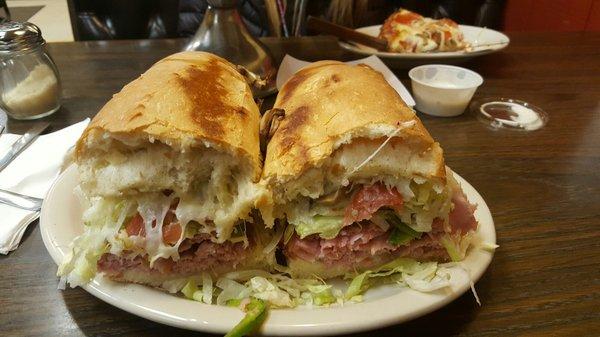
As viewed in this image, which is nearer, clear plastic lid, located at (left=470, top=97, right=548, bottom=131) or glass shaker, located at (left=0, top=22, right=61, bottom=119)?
glass shaker, located at (left=0, top=22, right=61, bottom=119)

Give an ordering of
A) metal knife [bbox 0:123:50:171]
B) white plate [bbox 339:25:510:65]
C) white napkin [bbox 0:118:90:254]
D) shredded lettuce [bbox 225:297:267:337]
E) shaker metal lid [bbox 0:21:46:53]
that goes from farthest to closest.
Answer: white plate [bbox 339:25:510:65] → shaker metal lid [bbox 0:21:46:53] → metal knife [bbox 0:123:50:171] → white napkin [bbox 0:118:90:254] → shredded lettuce [bbox 225:297:267:337]

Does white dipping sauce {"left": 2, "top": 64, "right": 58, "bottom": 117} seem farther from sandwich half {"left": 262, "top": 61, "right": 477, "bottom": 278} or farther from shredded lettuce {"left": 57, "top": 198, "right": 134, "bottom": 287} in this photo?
sandwich half {"left": 262, "top": 61, "right": 477, "bottom": 278}

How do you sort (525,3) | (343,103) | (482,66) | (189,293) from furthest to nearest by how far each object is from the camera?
(525,3) < (482,66) < (343,103) < (189,293)

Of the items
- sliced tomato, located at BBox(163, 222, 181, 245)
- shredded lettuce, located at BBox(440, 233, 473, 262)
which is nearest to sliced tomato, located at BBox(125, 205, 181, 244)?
sliced tomato, located at BBox(163, 222, 181, 245)

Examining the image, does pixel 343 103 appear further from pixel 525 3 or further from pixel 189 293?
pixel 525 3

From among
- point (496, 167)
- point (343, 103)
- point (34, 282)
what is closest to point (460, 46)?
Answer: point (496, 167)

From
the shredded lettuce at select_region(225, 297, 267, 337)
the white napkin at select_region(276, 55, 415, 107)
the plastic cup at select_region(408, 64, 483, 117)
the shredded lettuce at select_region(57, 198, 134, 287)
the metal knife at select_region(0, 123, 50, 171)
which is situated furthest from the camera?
the white napkin at select_region(276, 55, 415, 107)

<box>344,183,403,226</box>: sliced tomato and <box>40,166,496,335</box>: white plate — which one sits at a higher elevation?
<box>344,183,403,226</box>: sliced tomato

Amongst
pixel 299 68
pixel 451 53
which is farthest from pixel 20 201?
pixel 451 53

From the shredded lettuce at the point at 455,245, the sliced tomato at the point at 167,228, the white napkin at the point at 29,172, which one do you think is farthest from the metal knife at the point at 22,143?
the shredded lettuce at the point at 455,245
